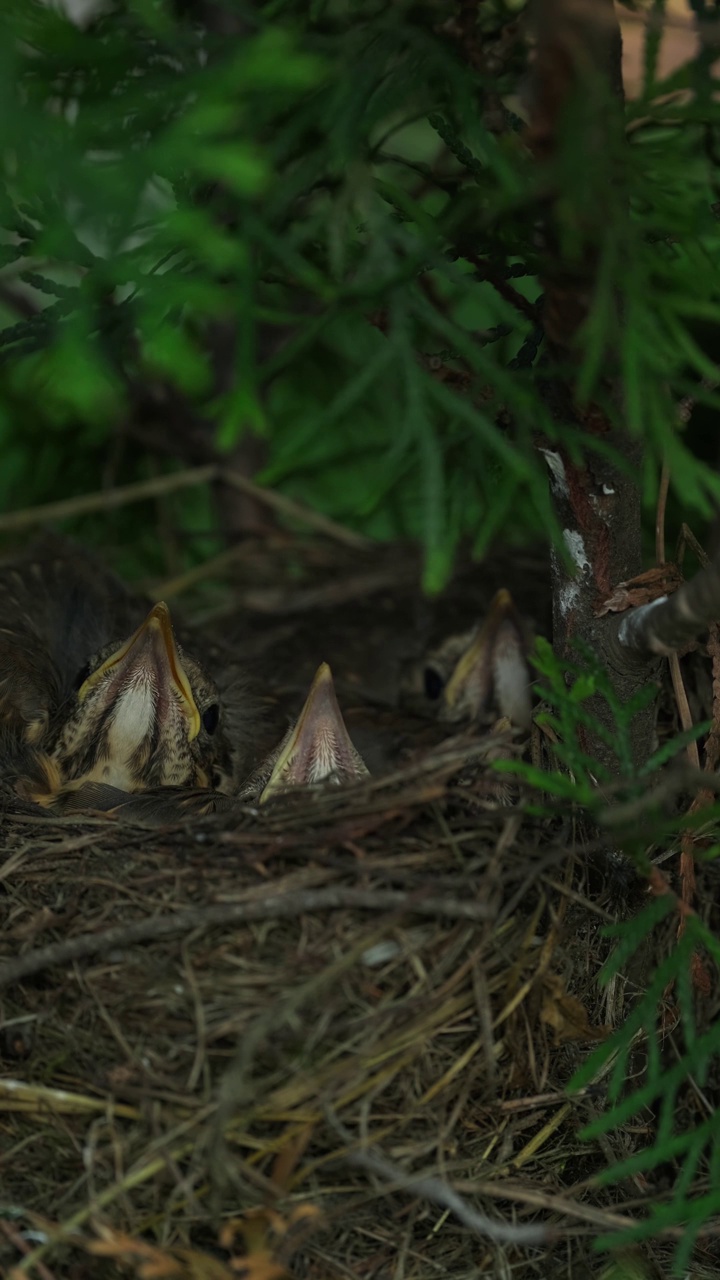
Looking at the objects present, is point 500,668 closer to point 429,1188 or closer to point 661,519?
point 661,519

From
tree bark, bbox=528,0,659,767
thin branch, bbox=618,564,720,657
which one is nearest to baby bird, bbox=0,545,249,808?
tree bark, bbox=528,0,659,767

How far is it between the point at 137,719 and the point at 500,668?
71 cm

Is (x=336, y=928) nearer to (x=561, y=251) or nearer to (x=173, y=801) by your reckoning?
(x=173, y=801)

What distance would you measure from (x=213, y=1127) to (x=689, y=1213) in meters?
0.48

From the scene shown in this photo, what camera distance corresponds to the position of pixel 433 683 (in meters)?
2.48

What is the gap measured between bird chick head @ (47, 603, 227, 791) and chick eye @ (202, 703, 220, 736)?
42mm

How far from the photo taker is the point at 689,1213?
4.13 ft

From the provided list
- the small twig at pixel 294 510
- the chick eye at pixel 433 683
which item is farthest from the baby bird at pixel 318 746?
the small twig at pixel 294 510

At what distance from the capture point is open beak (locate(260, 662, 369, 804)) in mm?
1768

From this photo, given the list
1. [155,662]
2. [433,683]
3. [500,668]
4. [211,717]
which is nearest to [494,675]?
[500,668]

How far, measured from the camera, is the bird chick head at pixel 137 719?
1.85 m

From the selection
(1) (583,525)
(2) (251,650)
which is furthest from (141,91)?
(2) (251,650)

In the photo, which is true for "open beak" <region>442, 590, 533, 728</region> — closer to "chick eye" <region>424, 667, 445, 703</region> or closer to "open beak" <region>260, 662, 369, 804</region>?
"chick eye" <region>424, 667, 445, 703</region>

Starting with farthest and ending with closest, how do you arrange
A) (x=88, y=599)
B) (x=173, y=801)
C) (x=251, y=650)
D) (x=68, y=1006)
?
(x=251, y=650) < (x=88, y=599) < (x=173, y=801) < (x=68, y=1006)
